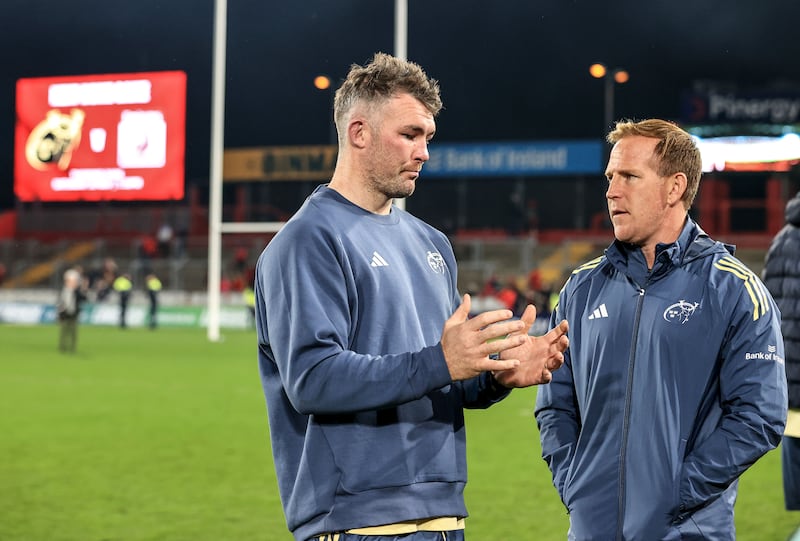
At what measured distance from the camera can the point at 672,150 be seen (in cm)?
263

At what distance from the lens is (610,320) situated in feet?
8.51

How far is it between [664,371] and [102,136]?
62.3 feet

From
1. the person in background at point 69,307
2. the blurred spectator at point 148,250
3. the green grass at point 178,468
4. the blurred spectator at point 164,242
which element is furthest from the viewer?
the blurred spectator at point 164,242

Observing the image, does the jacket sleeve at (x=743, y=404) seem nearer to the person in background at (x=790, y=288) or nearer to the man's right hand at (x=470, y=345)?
the man's right hand at (x=470, y=345)

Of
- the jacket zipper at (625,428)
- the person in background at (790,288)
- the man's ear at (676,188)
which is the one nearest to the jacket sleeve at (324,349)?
the jacket zipper at (625,428)

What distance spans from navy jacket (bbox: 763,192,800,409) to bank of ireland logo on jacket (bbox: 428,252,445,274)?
7.98 feet

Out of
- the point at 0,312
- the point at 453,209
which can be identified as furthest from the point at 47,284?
the point at 453,209

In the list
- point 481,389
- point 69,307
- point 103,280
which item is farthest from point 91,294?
point 481,389

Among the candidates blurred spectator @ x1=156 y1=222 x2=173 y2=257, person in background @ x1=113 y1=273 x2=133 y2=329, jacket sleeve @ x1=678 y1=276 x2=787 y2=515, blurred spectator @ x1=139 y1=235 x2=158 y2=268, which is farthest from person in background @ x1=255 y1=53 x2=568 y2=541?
blurred spectator @ x1=156 y1=222 x2=173 y2=257

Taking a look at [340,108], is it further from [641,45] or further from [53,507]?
[641,45]

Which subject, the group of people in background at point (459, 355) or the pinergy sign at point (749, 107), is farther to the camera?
the pinergy sign at point (749, 107)

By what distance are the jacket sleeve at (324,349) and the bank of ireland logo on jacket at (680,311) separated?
0.61 meters

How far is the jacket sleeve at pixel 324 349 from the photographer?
2205 mm

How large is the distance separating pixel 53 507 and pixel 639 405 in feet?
14.7
